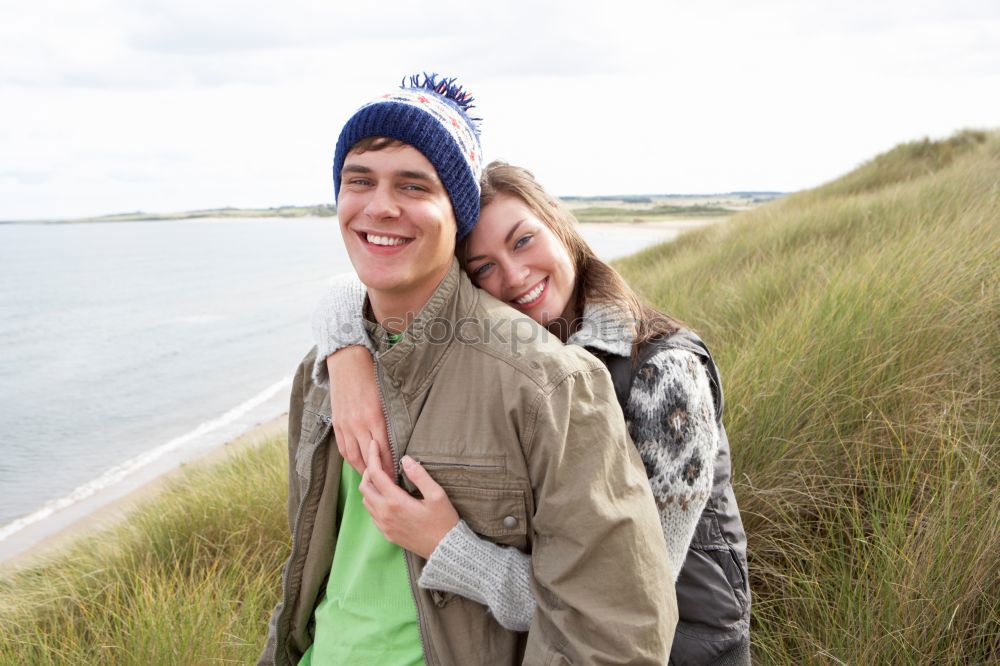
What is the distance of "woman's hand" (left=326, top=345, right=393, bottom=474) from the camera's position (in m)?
1.87

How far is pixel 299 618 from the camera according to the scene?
212 centimetres

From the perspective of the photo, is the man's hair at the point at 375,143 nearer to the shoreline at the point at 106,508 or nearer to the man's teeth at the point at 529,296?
the man's teeth at the point at 529,296

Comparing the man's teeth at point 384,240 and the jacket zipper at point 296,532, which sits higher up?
the man's teeth at point 384,240

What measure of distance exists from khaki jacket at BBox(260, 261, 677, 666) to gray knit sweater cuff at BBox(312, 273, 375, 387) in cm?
13

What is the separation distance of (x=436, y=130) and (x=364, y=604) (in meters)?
1.27

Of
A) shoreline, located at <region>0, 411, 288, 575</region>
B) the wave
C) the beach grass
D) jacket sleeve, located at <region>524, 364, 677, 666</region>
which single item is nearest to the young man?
jacket sleeve, located at <region>524, 364, 677, 666</region>

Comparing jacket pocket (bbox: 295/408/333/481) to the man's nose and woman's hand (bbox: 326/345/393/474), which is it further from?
the man's nose

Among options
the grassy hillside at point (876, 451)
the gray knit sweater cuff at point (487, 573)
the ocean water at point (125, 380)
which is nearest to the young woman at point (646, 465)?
the gray knit sweater cuff at point (487, 573)

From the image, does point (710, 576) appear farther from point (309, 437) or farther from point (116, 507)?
point (116, 507)

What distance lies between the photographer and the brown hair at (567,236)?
2338 millimetres

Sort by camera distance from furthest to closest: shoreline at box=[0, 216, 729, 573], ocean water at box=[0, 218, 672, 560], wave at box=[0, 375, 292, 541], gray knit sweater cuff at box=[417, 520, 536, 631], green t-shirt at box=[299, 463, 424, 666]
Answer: ocean water at box=[0, 218, 672, 560], wave at box=[0, 375, 292, 541], shoreline at box=[0, 216, 729, 573], green t-shirt at box=[299, 463, 424, 666], gray knit sweater cuff at box=[417, 520, 536, 631]

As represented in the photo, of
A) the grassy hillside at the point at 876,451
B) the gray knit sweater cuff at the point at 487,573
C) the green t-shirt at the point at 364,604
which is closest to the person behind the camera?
the gray knit sweater cuff at the point at 487,573

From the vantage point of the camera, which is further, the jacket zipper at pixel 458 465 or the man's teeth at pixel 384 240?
the man's teeth at pixel 384 240

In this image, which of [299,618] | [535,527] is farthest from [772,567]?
[299,618]
